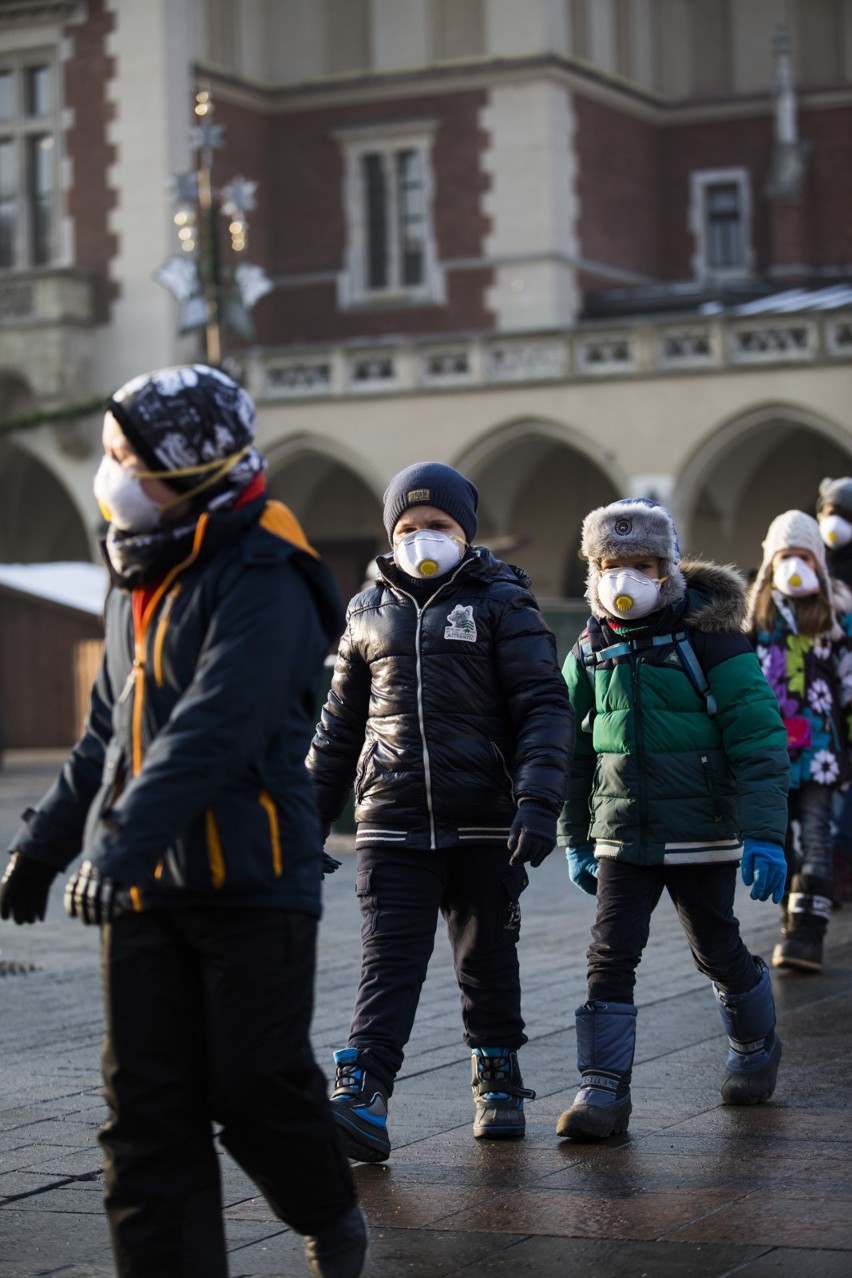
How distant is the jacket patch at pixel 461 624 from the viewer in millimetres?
5719

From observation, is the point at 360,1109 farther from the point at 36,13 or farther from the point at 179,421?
the point at 36,13

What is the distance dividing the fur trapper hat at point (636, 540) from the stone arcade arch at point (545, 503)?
90.4 ft

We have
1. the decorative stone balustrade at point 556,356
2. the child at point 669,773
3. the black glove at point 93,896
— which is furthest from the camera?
the decorative stone balustrade at point 556,356

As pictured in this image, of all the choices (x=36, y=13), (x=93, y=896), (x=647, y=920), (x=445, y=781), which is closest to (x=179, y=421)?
(x=93, y=896)

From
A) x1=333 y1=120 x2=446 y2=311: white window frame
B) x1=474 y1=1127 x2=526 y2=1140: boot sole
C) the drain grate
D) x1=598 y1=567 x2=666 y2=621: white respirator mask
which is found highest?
x1=333 y1=120 x2=446 y2=311: white window frame

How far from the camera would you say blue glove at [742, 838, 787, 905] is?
5773mm

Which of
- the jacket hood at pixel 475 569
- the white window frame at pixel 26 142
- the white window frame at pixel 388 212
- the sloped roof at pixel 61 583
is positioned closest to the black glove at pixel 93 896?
the jacket hood at pixel 475 569

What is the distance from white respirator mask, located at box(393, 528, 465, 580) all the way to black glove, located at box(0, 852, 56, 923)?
6.10 ft

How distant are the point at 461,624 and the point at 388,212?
32234 mm

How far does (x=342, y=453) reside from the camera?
3291cm

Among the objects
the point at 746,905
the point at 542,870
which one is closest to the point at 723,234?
the point at 542,870

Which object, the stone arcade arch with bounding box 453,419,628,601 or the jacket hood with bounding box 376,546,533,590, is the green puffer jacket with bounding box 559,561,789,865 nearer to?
the jacket hood with bounding box 376,546,533,590

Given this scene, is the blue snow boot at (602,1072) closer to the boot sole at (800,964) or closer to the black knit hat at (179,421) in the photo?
the black knit hat at (179,421)

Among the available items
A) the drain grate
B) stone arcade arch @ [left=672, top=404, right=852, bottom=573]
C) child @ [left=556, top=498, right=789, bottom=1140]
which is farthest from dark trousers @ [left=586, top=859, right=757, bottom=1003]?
stone arcade arch @ [left=672, top=404, right=852, bottom=573]
